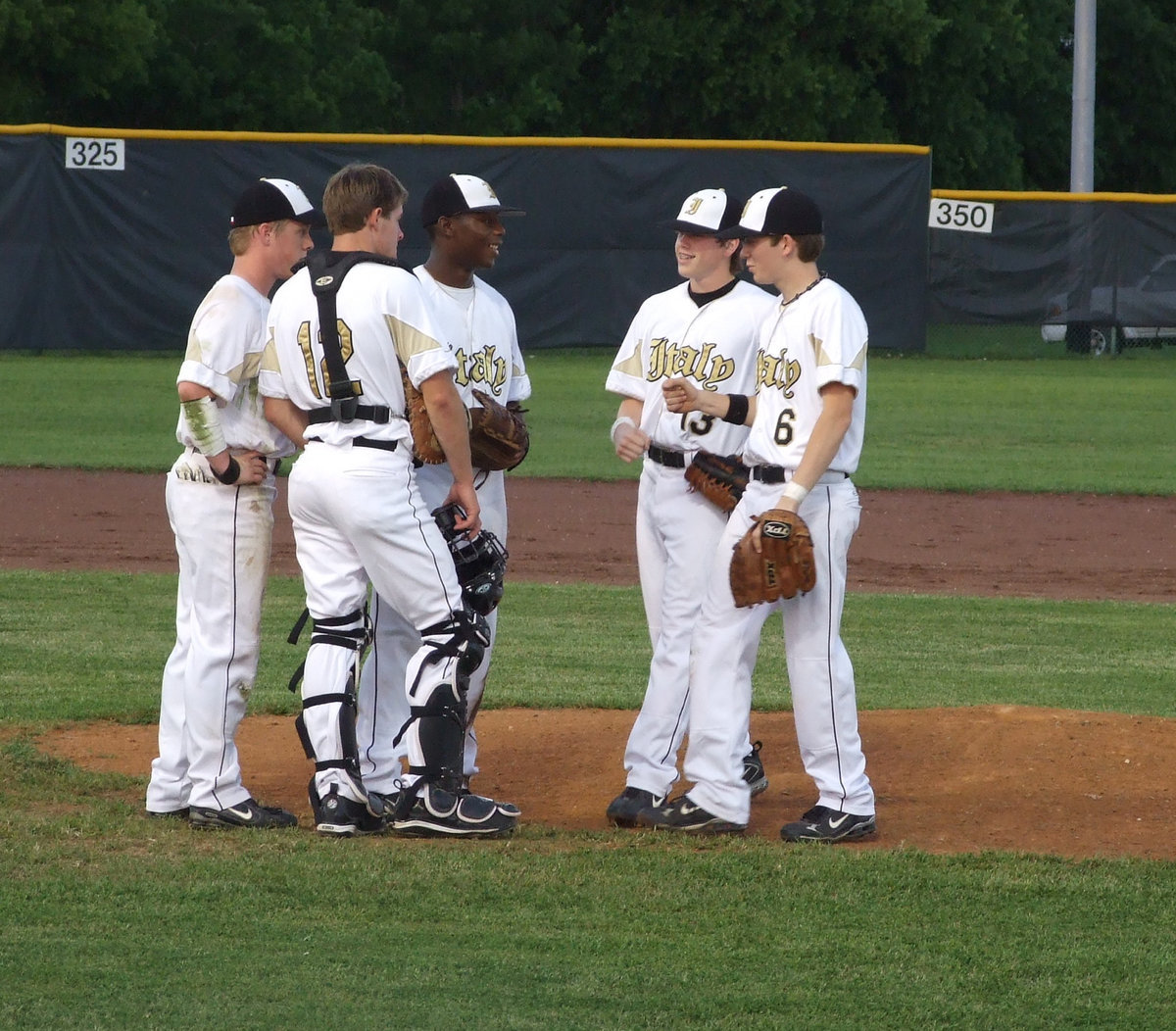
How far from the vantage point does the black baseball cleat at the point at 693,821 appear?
4637mm

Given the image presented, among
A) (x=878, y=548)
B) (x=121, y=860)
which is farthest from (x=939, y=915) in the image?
(x=878, y=548)

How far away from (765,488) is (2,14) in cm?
2277

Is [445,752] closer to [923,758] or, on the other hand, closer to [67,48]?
[923,758]

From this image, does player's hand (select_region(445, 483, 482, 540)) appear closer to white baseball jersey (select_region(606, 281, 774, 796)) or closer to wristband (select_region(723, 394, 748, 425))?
white baseball jersey (select_region(606, 281, 774, 796))

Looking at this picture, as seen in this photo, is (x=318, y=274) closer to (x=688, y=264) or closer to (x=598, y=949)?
(x=688, y=264)

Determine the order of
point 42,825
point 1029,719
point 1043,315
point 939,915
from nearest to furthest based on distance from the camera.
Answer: point 939,915, point 42,825, point 1029,719, point 1043,315

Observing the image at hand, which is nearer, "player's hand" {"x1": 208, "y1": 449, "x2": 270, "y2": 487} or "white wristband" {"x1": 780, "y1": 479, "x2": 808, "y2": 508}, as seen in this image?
"white wristband" {"x1": 780, "y1": 479, "x2": 808, "y2": 508}

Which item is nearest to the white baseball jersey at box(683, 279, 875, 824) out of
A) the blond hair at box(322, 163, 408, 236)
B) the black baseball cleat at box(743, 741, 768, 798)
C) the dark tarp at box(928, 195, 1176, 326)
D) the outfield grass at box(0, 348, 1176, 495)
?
the black baseball cleat at box(743, 741, 768, 798)

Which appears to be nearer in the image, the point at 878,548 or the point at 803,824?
the point at 803,824

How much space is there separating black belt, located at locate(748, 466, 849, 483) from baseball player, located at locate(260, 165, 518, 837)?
76 cm

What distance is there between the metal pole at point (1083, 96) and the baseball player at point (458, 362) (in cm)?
1871

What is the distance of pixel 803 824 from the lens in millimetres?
4559

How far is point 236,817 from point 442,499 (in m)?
1.10

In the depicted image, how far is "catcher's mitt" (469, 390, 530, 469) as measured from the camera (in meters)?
4.83
